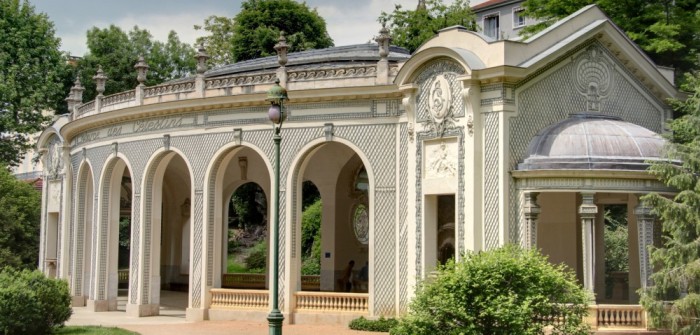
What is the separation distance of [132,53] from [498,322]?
139 feet

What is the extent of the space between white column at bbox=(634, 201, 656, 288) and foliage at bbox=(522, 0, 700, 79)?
34.3ft

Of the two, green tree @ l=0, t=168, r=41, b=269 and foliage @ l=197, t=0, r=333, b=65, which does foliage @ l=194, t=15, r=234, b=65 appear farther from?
green tree @ l=0, t=168, r=41, b=269

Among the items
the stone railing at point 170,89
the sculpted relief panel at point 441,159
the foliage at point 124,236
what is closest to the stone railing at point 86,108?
the stone railing at point 170,89

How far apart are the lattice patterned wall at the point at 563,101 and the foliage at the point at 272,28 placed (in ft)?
89.9

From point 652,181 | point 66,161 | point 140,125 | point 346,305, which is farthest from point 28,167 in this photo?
point 652,181

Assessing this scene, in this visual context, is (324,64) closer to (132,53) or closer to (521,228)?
(521,228)

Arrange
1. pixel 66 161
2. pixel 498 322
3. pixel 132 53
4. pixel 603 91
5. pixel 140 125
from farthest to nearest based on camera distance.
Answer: pixel 132 53, pixel 66 161, pixel 140 125, pixel 603 91, pixel 498 322

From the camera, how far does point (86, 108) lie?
35.3 m

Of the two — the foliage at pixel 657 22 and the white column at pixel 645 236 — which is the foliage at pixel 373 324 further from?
the foliage at pixel 657 22

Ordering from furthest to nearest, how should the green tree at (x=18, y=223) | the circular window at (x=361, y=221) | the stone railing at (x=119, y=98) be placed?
the green tree at (x=18, y=223) → the circular window at (x=361, y=221) → the stone railing at (x=119, y=98)

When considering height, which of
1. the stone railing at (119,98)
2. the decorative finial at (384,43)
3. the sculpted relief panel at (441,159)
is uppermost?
the decorative finial at (384,43)

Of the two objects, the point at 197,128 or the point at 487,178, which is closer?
the point at 487,178

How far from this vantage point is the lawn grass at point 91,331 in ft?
80.7

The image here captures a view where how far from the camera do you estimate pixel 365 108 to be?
86.1 ft
